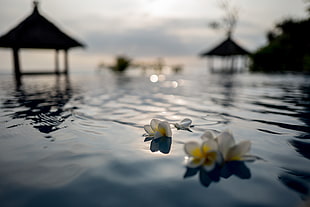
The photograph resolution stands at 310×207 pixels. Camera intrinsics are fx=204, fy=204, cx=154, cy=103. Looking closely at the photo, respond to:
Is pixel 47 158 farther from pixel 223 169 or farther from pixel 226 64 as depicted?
pixel 226 64

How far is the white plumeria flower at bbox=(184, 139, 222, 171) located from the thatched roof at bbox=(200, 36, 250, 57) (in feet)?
64.9

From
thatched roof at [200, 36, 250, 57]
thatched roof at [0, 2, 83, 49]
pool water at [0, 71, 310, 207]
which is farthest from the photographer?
thatched roof at [200, 36, 250, 57]

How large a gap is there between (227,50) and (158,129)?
19.5m

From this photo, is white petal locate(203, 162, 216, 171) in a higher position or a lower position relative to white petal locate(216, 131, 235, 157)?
lower

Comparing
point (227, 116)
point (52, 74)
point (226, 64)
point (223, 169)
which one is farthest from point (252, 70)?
point (223, 169)

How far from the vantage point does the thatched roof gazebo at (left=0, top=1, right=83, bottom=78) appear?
11.1 meters

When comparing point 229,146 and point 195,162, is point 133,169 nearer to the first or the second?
point 195,162

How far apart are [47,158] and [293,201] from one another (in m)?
1.79

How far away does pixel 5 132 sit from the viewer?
2395 mm

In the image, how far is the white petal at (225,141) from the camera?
5.06ft

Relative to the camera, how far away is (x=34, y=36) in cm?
1175

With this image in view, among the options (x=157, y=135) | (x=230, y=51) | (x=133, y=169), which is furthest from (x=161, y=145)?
(x=230, y=51)

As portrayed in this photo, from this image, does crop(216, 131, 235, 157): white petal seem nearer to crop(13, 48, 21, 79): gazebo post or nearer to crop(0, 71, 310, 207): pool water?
crop(0, 71, 310, 207): pool water

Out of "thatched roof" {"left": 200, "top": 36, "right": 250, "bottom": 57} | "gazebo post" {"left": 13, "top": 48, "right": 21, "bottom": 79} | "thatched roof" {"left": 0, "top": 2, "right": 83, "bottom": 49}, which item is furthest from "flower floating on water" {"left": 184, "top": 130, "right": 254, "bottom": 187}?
"thatched roof" {"left": 200, "top": 36, "right": 250, "bottom": 57}
